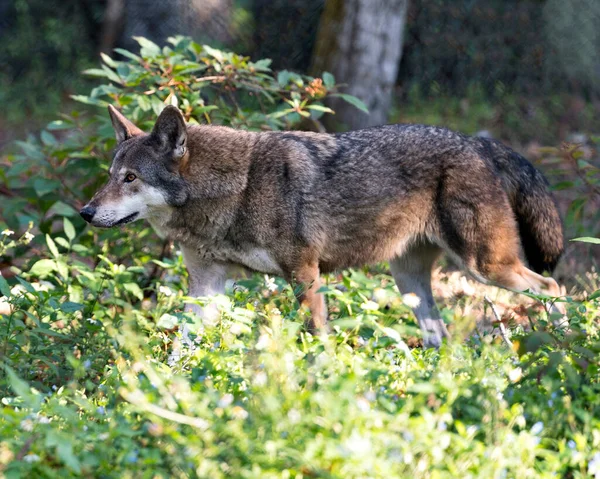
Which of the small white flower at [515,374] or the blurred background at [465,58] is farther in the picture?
the blurred background at [465,58]

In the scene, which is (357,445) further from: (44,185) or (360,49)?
(360,49)

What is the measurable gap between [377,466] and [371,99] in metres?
7.58

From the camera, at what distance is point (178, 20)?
1149 cm

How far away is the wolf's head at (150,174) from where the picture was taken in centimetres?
539

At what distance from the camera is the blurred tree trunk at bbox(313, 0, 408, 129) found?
959 centimetres

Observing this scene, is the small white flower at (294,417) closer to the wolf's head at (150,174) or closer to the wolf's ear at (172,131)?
the wolf's head at (150,174)

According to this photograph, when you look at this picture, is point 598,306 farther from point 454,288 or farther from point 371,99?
point 371,99

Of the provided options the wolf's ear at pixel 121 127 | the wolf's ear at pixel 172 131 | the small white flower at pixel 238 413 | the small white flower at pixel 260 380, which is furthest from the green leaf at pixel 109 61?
the small white flower at pixel 238 413

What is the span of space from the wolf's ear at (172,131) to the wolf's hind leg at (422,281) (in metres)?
1.78

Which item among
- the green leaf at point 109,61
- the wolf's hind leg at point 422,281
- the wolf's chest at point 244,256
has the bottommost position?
the wolf's hind leg at point 422,281

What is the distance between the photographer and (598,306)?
4434 millimetres

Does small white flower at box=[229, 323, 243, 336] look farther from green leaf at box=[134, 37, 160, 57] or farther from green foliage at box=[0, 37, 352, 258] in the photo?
green leaf at box=[134, 37, 160, 57]

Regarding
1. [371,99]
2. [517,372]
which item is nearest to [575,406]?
[517,372]

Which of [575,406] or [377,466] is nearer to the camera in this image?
[377,466]
